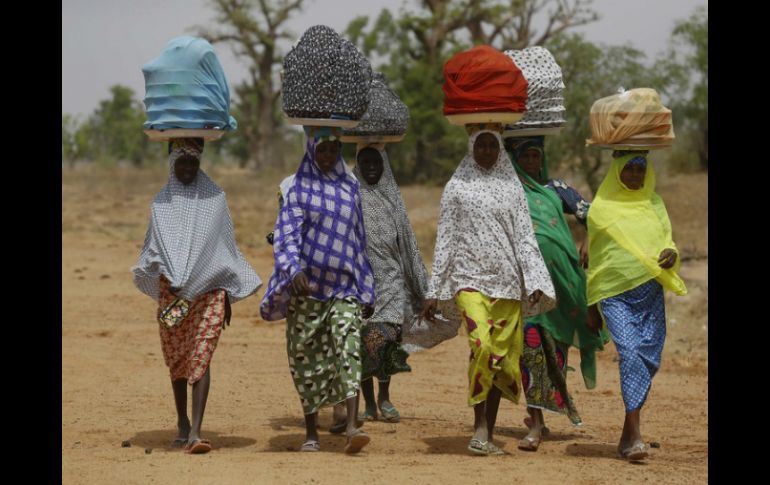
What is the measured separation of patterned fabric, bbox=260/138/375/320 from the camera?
7500mm

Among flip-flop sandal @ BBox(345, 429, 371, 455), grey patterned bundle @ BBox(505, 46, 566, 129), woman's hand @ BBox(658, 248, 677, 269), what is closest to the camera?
flip-flop sandal @ BBox(345, 429, 371, 455)

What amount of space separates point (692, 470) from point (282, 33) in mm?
39629

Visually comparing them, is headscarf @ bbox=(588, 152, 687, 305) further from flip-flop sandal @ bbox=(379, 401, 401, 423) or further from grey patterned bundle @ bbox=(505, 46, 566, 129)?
flip-flop sandal @ bbox=(379, 401, 401, 423)

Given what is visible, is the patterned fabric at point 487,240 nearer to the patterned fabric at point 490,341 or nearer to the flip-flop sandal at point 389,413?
the patterned fabric at point 490,341

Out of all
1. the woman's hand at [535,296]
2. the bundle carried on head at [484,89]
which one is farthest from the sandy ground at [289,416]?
the bundle carried on head at [484,89]

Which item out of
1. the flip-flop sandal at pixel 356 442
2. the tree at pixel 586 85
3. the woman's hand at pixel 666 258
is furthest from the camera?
the tree at pixel 586 85

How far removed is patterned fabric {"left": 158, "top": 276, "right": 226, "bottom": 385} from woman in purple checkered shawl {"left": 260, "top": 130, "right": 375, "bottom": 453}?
13.9 inches

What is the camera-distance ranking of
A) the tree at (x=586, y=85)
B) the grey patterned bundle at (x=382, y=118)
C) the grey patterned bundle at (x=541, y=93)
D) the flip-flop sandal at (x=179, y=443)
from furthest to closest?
the tree at (x=586, y=85) → the grey patterned bundle at (x=382, y=118) → the grey patterned bundle at (x=541, y=93) → the flip-flop sandal at (x=179, y=443)

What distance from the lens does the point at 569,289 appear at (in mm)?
8148

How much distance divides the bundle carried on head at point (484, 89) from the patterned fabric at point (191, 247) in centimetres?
162

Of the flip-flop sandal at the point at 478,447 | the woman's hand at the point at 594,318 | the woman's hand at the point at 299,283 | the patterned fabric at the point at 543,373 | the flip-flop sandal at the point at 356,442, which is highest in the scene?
the woman's hand at the point at 299,283

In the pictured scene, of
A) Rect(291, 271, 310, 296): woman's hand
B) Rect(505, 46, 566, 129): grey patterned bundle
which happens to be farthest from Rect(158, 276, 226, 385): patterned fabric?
Rect(505, 46, 566, 129): grey patterned bundle

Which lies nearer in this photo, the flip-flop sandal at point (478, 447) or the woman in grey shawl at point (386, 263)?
the flip-flop sandal at point (478, 447)

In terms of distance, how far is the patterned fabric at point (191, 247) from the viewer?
7.65 m
